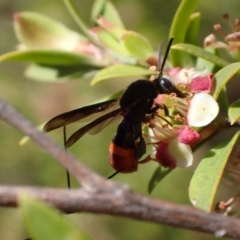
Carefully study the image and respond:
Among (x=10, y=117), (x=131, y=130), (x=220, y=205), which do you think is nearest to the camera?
(x=10, y=117)

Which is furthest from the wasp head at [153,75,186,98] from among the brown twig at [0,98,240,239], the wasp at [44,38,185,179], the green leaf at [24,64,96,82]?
the brown twig at [0,98,240,239]

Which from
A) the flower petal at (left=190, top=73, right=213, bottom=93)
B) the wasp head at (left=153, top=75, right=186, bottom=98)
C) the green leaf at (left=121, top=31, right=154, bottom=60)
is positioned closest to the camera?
the flower petal at (left=190, top=73, right=213, bottom=93)

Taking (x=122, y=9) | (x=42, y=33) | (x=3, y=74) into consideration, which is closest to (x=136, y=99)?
(x=42, y=33)

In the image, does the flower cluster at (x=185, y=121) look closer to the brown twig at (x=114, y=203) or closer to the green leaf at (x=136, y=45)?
the green leaf at (x=136, y=45)

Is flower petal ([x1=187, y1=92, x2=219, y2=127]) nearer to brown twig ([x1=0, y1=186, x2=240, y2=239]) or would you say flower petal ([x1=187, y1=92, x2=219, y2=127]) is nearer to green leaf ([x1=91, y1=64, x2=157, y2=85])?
green leaf ([x1=91, y1=64, x2=157, y2=85])

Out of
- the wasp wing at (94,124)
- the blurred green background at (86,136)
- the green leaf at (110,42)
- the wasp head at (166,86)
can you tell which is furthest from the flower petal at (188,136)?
the blurred green background at (86,136)

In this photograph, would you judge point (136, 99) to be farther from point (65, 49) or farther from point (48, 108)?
point (48, 108)

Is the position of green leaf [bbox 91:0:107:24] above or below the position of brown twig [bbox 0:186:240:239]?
above
